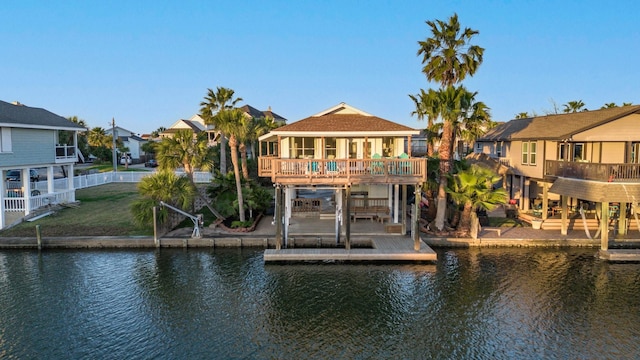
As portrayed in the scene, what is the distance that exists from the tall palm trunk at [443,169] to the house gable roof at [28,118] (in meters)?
24.3

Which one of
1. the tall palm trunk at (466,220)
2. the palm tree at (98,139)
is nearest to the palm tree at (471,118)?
the tall palm trunk at (466,220)

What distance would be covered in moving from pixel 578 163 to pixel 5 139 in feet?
103

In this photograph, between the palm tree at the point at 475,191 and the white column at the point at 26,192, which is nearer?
the palm tree at the point at 475,191

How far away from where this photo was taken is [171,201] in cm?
2400

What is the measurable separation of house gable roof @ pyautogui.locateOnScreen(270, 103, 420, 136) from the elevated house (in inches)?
335

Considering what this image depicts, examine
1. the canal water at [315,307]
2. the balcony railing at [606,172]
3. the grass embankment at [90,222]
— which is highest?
the balcony railing at [606,172]

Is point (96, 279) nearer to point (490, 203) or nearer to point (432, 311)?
point (432, 311)

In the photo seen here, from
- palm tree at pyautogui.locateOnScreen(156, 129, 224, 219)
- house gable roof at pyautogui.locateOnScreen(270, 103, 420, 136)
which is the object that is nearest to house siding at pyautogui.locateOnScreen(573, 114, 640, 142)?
house gable roof at pyautogui.locateOnScreen(270, 103, 420, 136)

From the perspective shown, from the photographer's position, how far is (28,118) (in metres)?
27.0

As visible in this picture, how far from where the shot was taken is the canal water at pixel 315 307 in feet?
39.4

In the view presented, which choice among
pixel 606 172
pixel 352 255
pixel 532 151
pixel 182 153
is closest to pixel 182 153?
pixel 182 153

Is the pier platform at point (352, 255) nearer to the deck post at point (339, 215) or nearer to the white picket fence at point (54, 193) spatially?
the deck post at point (339, 215)

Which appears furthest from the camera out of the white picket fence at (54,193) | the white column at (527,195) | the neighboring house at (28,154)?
the white column at (527,195)

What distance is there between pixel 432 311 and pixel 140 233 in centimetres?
1604
